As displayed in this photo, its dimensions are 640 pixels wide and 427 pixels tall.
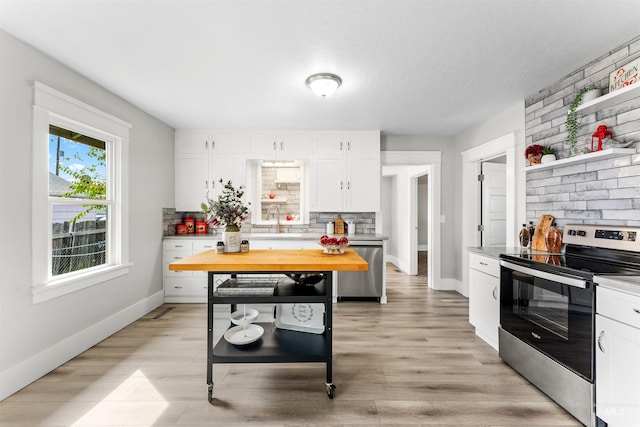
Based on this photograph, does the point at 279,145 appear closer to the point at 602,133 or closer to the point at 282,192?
the point at 282,192

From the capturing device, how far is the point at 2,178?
200cm

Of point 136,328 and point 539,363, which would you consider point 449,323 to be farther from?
point 136,328

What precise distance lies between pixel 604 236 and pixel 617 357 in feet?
3.27

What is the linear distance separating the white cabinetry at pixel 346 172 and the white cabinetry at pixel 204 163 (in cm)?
110

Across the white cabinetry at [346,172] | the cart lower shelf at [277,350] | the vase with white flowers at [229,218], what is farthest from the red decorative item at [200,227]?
the cart lower shelf at [277,350]

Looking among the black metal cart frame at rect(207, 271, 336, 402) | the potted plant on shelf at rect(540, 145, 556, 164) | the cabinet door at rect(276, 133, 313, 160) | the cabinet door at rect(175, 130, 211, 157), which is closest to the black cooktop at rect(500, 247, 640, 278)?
the potted plant on shelf at rect(540, 145, 556, 164)

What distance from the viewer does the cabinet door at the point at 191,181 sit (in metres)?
4.38

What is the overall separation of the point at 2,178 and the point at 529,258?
12.2ft

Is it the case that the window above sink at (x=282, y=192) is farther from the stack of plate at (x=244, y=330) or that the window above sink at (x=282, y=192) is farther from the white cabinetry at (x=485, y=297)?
the white cabinetry at (x=485, y=297)

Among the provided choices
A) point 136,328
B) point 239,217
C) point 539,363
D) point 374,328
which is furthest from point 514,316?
point 136,328

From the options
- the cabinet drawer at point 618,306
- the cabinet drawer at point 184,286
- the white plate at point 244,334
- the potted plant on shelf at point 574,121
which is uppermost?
the potted plant on shelf at point 574,121

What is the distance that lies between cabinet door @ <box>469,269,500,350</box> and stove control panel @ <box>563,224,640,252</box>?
0.67 metres

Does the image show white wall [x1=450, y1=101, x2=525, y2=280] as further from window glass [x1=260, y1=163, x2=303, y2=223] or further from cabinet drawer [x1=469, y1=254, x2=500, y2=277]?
window glass [x1=260, y1=163, x2=303, y2=223]

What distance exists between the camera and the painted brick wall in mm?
2082
